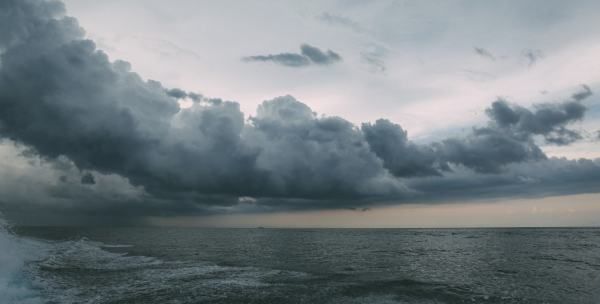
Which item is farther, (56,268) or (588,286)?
(56,268)

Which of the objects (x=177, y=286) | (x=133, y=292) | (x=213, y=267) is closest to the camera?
(x=133, y=292)

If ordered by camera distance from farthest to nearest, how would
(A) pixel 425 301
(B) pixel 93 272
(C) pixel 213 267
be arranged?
1. (C) pixel 213 267
2. (B) pixel 93 272
3. (A) pixel 425 301

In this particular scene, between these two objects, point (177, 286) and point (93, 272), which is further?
point (93, 272)

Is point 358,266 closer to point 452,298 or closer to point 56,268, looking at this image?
point 452,298

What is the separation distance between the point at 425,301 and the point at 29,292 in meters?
33.0

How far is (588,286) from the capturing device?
35.8 meters

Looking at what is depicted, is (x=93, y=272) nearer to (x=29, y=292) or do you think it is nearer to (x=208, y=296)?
(x=29, y=292)

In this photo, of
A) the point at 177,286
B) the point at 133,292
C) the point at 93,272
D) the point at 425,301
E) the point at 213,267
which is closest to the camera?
the point at 425,301

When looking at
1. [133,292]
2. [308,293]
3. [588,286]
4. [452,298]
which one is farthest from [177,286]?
[588,286]

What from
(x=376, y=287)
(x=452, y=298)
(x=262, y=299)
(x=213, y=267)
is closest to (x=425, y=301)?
(x=452, y=298)

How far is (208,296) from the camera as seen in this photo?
101 ft

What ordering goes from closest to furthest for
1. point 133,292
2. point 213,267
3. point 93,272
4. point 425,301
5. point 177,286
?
point 425,301, point 133,292, point 177,286, point 93,272, point 213,267

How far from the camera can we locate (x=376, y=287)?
35.1 meters

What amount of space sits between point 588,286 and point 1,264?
58714 millimetres
